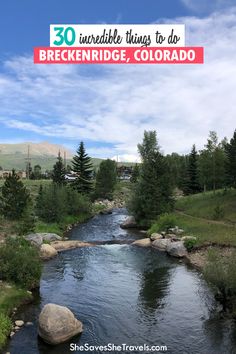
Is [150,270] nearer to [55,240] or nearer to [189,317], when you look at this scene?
[189,317]

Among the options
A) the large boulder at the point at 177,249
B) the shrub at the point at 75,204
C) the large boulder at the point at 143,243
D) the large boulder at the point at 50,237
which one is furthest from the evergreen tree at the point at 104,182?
the large boulder at the point at 177,249

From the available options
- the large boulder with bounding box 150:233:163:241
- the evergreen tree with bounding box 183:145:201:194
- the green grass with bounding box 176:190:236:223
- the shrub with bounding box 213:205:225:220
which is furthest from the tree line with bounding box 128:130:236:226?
the evergreen tree with bounding box 183:145:201:194

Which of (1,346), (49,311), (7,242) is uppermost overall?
(7,242)

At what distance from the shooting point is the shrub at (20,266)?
28.6m

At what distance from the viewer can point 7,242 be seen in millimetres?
31031

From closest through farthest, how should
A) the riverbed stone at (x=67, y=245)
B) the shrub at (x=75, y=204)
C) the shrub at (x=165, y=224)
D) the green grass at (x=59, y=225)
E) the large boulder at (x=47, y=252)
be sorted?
1. the large boulder at (x=47, y=252)
2. the riverbed stone at (x=67, y=245)
3. the shrub at (x=165, y=224)
4. the green grass at (x=59, y=225)
5. the shrub at (x=75, y=204)

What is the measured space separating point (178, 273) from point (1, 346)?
61.2 ft

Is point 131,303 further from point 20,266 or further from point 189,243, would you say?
point 189,243

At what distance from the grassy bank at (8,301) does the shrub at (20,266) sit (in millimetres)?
831

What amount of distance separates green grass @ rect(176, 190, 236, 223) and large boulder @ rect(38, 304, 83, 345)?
119 feet

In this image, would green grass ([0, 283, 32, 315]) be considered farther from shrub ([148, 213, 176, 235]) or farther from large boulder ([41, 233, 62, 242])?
shrub ([148, 213, 176, 235])

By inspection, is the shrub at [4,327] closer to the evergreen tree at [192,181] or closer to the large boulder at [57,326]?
the large boulder at [57,326]

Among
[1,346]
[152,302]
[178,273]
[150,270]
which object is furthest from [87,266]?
[1,346]

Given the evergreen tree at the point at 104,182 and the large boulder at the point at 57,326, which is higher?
the evergreen tree at the point at 104,182
